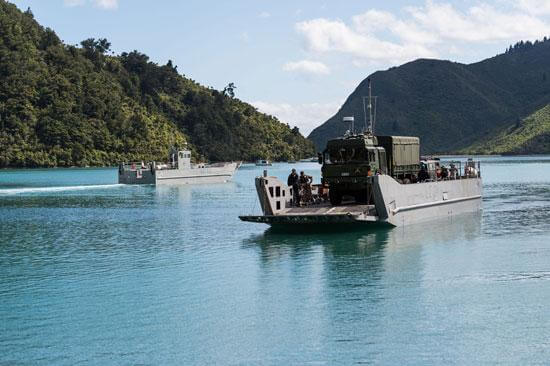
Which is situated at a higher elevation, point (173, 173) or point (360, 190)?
point (173, 173)

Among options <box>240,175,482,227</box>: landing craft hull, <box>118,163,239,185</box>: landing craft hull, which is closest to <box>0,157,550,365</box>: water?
<box>240,175,482,227</box>: landing craft hull

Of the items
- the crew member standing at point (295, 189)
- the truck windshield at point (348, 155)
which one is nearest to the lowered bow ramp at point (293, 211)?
the crew member standing at point (295, 189)

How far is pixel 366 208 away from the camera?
123 ft

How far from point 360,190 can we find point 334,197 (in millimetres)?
1342

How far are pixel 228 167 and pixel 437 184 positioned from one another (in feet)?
263

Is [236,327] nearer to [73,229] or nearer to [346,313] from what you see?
[346,313]

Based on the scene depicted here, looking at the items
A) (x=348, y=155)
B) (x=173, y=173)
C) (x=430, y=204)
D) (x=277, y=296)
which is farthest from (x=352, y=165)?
(x=173, y=173)

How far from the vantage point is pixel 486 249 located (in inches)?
1321

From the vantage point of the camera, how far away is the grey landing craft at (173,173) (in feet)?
352

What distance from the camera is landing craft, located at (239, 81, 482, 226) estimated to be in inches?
1448

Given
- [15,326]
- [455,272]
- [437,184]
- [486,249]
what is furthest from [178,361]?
[437,184]

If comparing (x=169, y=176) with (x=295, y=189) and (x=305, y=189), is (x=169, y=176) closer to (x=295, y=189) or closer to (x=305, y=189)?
(x=305, y=189)

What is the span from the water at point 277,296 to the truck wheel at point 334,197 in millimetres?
1848

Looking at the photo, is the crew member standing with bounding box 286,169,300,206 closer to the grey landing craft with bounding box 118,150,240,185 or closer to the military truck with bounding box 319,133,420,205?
the military truck with bounding box 319,133,420,205
